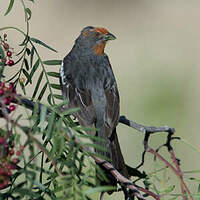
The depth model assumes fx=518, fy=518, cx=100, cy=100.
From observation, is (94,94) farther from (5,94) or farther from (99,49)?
(5,94)

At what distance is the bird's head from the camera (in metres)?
5.54

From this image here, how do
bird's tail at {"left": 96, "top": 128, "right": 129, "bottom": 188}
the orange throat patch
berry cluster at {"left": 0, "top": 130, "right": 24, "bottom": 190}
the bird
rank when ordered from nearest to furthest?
1. berry cluster at {"left": 0, "top": 130, "right": 24, "bottom": 190}
2. bird's tail at {"left": 96, "top": 128, "right": 129, "bottom": 188}
3. the bird
4. the orange throat patch

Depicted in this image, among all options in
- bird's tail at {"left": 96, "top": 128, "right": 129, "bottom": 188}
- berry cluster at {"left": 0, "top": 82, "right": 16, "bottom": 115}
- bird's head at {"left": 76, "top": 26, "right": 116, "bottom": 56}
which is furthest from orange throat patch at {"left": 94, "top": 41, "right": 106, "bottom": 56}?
berry cluster at {"left": 0, "top": 82, "right": 16, "bottom": 115}

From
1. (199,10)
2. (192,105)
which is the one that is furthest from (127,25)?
(192,105)

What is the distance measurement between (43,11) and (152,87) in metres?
3.86

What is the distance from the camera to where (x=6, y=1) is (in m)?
12.0

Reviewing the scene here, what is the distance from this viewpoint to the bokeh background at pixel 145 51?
9625mm

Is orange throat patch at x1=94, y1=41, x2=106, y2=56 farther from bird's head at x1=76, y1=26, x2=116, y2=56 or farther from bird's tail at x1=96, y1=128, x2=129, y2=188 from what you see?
bird's tail at x1=96, y1=128, x2=129, y2=188

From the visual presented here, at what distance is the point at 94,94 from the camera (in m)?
4.61

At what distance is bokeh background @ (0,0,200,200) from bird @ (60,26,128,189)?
2.95m

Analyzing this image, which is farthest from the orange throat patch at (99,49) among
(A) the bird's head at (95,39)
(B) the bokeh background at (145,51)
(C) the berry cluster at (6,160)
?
(C) the berry cluster at (6,160)

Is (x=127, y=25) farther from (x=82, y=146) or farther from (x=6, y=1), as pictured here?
(x=82, y=146)

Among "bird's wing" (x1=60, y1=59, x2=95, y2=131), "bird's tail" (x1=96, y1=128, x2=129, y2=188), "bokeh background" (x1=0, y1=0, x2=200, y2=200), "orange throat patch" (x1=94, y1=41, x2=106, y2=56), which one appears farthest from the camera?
"bokeh background" (x1=0, y1=0, x2=200, y2=200)

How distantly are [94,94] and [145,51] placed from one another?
822 cm
